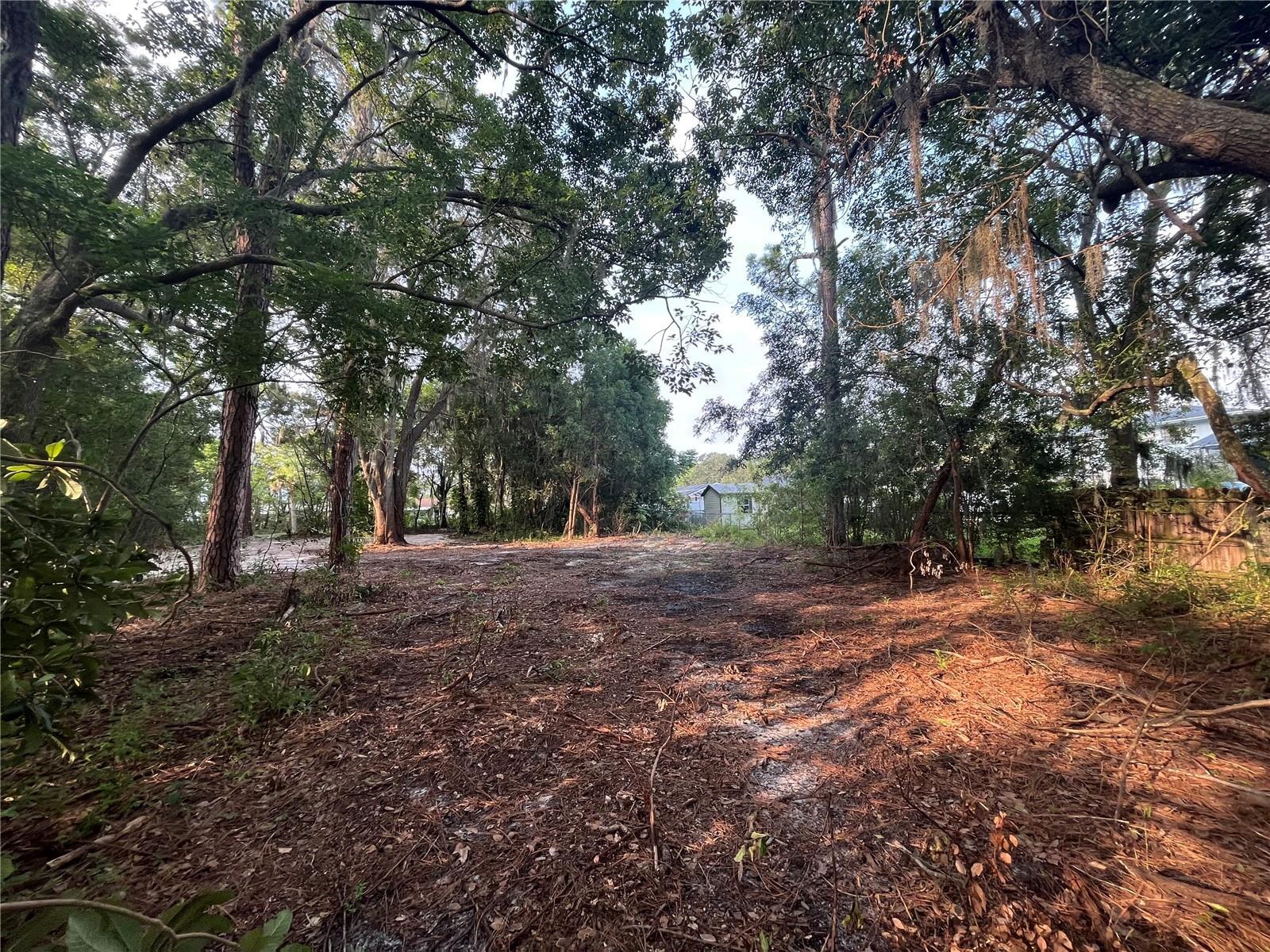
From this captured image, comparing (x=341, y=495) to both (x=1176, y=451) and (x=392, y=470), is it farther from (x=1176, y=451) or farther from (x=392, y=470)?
(x=1176, y=451)

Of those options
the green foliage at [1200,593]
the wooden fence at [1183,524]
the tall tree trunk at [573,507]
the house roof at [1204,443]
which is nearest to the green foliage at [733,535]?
the tall tree trunk at [573,507]

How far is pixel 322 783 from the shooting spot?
2037mm

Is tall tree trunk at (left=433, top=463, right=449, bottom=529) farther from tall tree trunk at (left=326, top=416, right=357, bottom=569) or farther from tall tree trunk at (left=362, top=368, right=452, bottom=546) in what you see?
tall tree trunk at (left=326, top=416, right=357, bottom=569)

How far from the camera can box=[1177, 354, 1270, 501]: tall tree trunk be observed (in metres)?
3.81

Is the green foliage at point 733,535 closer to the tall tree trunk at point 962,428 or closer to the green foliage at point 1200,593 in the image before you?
the tall tree trunk at point 962,428

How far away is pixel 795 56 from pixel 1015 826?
5955 mm

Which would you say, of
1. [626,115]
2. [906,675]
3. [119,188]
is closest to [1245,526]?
[906,675]

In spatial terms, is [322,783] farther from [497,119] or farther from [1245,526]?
[1245,526]

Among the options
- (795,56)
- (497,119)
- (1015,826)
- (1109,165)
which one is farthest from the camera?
(497,119)

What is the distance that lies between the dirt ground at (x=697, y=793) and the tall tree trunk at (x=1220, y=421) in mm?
1511

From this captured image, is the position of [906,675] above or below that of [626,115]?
below

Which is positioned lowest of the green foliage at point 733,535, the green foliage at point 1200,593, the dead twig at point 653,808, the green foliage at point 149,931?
the dead twig at point 653,808

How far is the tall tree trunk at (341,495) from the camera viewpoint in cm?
578

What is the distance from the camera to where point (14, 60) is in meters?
3.12
